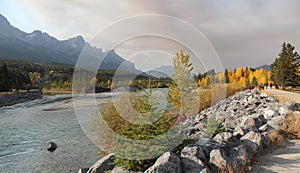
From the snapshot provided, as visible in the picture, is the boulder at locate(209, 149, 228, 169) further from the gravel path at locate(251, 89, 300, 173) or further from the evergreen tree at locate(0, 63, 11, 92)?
the evergreen tree at locate(0, 63, 11, 92)

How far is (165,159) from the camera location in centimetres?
659

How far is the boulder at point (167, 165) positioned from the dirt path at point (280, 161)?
2.30 m

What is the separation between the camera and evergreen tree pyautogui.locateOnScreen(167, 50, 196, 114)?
83.5 feet

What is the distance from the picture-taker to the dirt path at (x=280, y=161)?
703cm

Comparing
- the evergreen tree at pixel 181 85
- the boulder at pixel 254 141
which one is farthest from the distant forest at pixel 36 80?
the boulder at pixel 254 141

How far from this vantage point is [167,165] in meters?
6.45

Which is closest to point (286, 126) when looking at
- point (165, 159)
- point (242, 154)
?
point (242, 154)

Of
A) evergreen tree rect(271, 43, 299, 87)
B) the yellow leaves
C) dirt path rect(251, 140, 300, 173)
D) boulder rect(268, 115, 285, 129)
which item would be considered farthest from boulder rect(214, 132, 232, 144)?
evergreen tree rect(271, 43, 299, 87)

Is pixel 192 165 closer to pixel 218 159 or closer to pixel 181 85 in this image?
pixel 218 159

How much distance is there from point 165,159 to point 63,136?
17.0 m

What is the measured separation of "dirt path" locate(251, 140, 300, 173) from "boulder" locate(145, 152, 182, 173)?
2300 millimetres

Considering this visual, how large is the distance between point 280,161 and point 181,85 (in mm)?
18849

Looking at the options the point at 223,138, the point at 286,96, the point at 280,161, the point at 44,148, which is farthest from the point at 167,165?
the point at 286,96

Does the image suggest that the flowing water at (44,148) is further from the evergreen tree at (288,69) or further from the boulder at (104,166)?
the evergreen tree at (288,69)
